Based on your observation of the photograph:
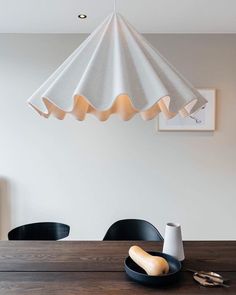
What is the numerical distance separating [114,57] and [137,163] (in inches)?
77.5

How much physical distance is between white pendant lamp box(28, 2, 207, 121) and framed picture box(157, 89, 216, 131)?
5.58 ft

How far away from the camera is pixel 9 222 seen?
10.3ft

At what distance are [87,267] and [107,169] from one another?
1586 mm

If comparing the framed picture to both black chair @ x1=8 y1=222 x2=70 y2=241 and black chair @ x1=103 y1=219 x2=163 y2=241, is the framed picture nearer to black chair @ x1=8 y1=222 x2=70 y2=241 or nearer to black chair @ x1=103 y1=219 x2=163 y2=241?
black chair @ x1=103 y1=219 x2=163 y2=241

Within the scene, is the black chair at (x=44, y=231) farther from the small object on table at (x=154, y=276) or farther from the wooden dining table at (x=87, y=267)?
the small object on table at (x=154, y=276)

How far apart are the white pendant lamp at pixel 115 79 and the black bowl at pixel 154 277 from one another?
0.75 m

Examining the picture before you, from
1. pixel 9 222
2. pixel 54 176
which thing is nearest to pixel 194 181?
pixel 54 176

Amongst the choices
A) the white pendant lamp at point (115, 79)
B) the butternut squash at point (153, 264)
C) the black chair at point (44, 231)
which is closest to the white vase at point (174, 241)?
the butternut squash at point (153, 264)

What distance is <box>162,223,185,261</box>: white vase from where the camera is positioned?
1561 mm

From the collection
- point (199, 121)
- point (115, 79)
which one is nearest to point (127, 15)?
point (199, 121)

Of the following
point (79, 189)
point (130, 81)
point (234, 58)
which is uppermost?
point (234, 58)

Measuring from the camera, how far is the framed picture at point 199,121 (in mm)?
3045

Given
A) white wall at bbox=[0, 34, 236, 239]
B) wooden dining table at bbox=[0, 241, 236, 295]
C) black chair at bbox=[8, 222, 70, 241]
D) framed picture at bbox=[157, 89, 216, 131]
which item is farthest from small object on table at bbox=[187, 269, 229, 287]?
framed picture at bbox=[157, 89, 216, 131]

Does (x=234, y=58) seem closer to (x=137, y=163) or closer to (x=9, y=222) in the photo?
(x=137, y=163)
